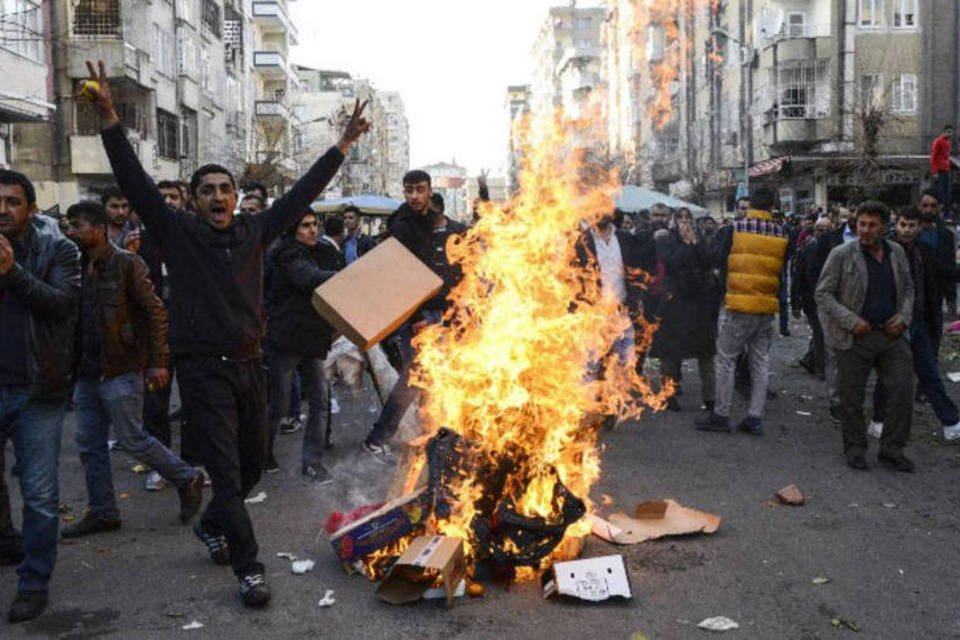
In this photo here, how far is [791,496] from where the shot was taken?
20.4 ft

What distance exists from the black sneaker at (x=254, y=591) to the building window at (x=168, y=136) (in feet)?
111

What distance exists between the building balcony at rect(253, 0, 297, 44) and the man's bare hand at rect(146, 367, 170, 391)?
191 ft

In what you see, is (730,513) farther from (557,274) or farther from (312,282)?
(312,282)

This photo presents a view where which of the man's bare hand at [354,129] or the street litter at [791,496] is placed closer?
the man's bare hand at [354,129]

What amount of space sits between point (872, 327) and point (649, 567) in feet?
10.9

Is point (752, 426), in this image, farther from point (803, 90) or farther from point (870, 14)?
point (870, 14)

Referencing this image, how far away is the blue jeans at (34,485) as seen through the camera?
450cm

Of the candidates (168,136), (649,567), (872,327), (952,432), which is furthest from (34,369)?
(168,136)

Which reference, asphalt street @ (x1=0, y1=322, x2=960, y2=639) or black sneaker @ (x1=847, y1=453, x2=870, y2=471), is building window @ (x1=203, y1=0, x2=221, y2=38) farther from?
black sneaker @ (x1=847, y1=453, x2=870, y2=471)

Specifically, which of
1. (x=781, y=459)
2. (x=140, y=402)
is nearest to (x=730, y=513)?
(x=781, y=459)

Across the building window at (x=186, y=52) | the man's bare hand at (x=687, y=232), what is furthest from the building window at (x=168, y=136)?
the man's bare hand at (x=687, y=232)

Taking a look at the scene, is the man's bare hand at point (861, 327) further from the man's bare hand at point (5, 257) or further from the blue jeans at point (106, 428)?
the man's bare hand at point (5, 257)

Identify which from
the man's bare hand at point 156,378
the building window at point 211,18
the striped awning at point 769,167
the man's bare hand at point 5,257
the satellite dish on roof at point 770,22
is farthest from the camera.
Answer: the building window at point 211,18

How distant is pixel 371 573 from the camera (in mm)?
4918
